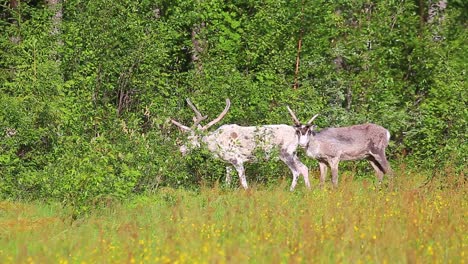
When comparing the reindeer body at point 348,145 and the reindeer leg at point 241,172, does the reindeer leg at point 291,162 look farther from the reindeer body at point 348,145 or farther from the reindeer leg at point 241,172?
the reindeer leg at point 241,172

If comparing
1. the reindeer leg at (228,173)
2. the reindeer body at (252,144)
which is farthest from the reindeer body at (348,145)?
the reindeer leg at (228,173)

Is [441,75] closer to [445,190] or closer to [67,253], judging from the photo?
[445,190]

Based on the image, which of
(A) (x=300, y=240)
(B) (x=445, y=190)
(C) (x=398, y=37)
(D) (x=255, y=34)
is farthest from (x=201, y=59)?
→ (A) (x=300, y=240)

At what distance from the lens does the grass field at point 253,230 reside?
8.39 meters

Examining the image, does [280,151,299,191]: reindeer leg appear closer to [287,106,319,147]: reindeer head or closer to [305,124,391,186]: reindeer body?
[287,106,319,147]: reindeer head

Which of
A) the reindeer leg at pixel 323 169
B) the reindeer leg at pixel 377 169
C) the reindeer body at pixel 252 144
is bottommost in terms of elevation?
the reindeer leg at pixel 377 169

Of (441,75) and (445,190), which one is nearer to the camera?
(445,190)

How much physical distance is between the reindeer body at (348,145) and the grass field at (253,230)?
12.8ft

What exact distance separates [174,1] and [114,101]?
11.9 ft

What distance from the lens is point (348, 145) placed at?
Answer: 57.8 feet

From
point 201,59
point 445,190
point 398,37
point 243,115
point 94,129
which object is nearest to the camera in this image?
point 445,190

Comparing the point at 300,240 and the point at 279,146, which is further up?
the point at 300,240

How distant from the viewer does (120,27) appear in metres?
17.0

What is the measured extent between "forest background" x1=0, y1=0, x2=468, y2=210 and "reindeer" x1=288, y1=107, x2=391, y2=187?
28.1 inches
